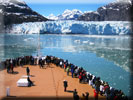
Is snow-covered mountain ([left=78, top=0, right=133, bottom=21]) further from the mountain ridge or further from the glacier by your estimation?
the glacier

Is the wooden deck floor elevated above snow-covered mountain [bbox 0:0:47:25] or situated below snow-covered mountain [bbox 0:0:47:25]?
below

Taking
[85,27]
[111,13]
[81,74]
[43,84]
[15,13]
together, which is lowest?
[43,84]

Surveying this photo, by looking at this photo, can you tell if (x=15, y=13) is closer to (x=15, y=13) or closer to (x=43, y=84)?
(x=15, y=13)

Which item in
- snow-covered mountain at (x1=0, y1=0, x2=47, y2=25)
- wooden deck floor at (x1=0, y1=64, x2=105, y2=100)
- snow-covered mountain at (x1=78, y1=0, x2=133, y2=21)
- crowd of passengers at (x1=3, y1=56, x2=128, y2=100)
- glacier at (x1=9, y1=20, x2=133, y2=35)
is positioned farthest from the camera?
snow-covered mountain at (x1=78, y1=0, x2=133, y2=21)

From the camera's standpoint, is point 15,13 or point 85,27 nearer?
point 85,27

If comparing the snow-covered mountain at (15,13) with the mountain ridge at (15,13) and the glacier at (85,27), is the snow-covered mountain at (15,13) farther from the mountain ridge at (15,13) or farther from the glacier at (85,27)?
the glacier at (85,27)

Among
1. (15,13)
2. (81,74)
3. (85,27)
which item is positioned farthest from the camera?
(15,13)

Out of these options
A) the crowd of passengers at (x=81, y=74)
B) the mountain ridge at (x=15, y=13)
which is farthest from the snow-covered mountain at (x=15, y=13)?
the crowd of passengers at (x=81, y=74)

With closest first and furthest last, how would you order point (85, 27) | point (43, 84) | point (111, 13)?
point (43, 84), point (85, 27), point (111, 13)

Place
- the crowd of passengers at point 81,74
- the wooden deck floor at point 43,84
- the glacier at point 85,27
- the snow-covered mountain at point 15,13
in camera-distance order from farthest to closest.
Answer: the snow-covered mountain at point 15,13, the glacier at point 85,27, the wooden deck floor at point 43,84, the crowd of passengers at point 81,74

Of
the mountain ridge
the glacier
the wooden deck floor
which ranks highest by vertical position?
the mountain ridge

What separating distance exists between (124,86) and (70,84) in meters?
5.14

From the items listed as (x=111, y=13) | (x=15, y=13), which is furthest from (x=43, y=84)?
(x=111, y=13)

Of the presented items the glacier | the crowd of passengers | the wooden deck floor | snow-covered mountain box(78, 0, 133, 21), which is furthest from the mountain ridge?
the wooden deck floor
